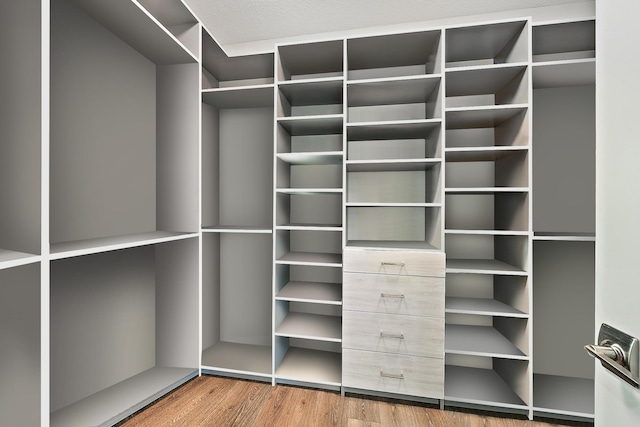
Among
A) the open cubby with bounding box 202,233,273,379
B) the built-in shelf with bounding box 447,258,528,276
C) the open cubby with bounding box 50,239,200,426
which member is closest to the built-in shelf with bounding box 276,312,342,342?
the open cubby with bounding box 202,233,273,379

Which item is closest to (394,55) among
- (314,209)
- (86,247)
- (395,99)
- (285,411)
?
(395,99)

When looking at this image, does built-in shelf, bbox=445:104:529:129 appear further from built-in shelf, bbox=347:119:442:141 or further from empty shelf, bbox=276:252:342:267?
empty shelf, bbox=276:252:342:267

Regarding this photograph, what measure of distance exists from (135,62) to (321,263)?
1638 millimetres

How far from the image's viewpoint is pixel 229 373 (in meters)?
2.01

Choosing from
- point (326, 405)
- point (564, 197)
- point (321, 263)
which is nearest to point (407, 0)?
point (564, 197)

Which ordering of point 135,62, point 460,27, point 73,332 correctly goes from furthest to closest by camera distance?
point 135,62
point 460,27
point 73,332

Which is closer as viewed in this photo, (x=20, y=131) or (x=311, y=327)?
(x=20, y=131)

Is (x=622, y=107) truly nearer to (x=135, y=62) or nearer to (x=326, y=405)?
(x=326, y=405)

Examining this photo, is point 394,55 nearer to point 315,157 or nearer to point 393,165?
point 393,165

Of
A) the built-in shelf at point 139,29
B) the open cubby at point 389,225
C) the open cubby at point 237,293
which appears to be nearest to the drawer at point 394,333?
the open cubby at point 389,225

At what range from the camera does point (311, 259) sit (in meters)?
2.00

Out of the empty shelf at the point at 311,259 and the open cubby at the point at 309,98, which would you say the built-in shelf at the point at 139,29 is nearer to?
the open cubby at the point at 309,98

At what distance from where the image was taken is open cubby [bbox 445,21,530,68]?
5.37 ft

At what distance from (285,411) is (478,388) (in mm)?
1135
